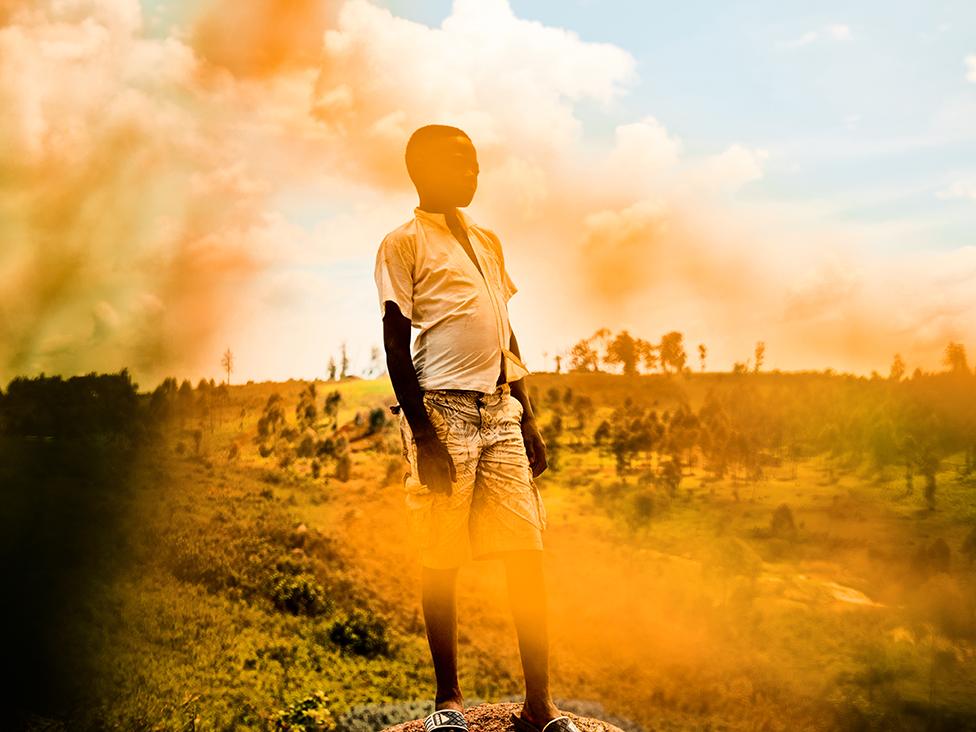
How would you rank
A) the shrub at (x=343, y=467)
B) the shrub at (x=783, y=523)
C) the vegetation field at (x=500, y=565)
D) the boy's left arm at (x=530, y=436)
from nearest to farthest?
the boy's left arm at (x=530, y=436) < the vegetation field at (x=500, y=565) < the shrub at (x=783, y=523) < the shrub at (x=343, y=467)

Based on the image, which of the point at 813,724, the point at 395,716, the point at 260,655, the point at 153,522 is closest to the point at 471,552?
the point at 395,716

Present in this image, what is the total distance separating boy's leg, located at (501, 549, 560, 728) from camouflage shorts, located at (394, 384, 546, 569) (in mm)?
73

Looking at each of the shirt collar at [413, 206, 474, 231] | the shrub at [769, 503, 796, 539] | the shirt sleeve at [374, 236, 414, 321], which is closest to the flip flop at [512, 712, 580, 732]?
the shirt sleeve at [374, 236, 414, 321]

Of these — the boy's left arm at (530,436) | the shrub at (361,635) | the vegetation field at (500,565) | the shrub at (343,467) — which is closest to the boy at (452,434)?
the boy's left arm at (530,436)

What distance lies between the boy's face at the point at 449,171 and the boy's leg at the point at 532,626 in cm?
144

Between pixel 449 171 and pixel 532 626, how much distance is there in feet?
5.94

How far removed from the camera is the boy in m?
3.30

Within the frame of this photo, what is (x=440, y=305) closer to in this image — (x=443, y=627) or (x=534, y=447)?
(x=534, y=447)

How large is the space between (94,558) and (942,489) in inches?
418

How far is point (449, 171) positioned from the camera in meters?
3.48

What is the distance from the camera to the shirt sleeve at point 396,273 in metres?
3.31

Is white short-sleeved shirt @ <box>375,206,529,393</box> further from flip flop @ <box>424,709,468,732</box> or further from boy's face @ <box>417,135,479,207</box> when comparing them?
flip flop @ <box>424,709,468,732</box>

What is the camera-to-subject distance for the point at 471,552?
134 inches

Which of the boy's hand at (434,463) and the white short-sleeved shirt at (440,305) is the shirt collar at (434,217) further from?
the boy's hand at (434,463)
